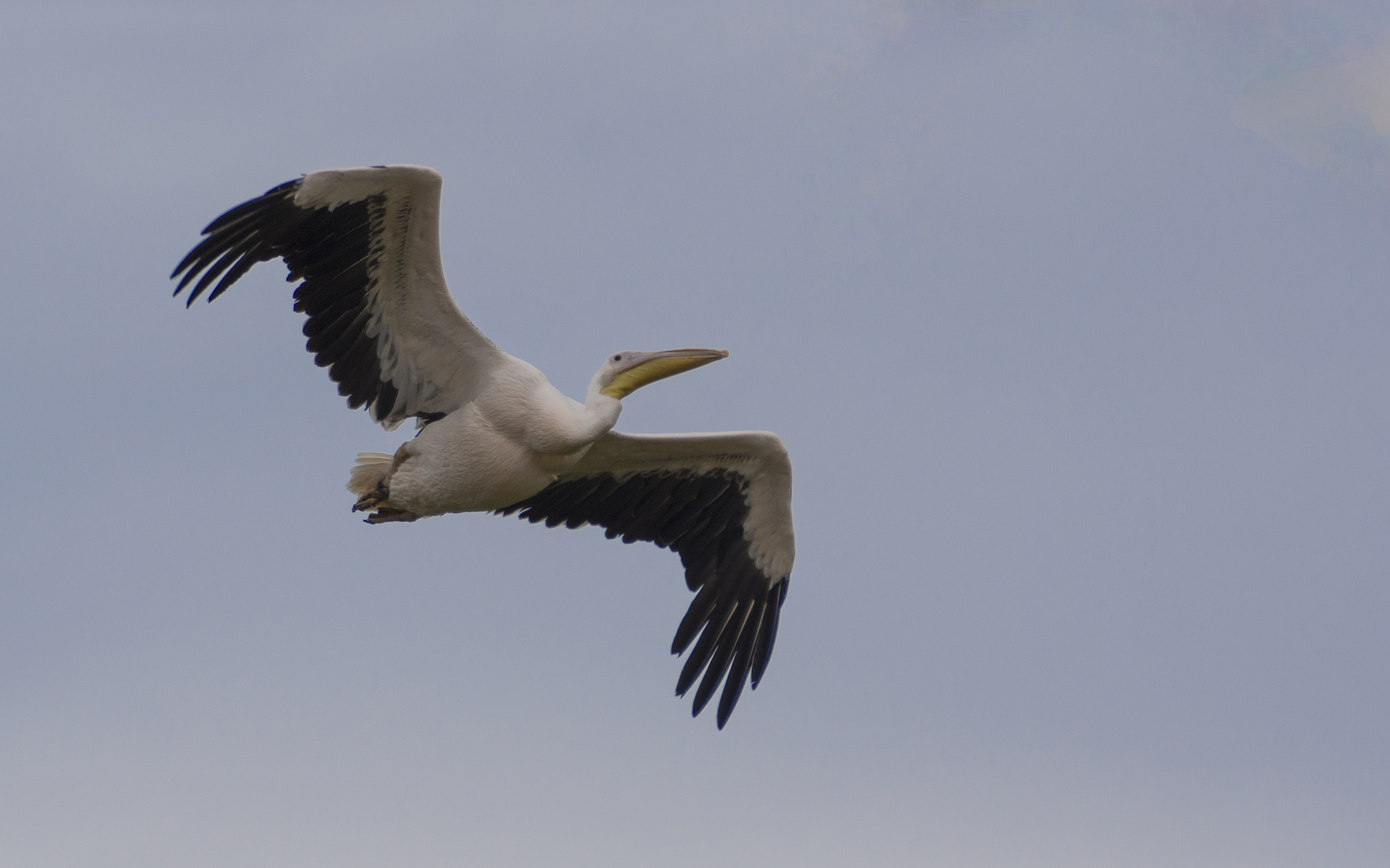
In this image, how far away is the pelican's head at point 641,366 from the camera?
11.2 meters

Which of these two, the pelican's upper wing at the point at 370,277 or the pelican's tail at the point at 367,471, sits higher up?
the pelican's upper wing at the point at 370,277

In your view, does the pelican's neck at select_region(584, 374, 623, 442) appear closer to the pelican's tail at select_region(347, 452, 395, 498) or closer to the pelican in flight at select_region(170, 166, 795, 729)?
the pelican in flight at select_region(170, 166, 795, 729)

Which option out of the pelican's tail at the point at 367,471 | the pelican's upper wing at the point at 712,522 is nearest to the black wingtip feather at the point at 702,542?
the pelican's upper wing at the point at 712,522

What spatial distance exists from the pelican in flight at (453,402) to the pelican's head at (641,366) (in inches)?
0.5

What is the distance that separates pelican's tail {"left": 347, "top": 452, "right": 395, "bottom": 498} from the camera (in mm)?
11594

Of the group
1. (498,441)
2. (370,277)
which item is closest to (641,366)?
(498,441)

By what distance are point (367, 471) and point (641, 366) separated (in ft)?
7.31

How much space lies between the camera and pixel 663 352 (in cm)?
1135

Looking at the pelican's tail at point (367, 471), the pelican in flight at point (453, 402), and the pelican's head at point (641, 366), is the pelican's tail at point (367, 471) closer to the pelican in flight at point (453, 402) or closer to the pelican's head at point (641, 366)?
the pelican in flight at point (453, 402)

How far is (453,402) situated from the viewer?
449 inches

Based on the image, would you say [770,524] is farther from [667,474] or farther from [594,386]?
[594,386]

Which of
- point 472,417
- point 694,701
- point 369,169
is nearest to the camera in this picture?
point 369,169

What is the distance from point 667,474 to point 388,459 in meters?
2.26

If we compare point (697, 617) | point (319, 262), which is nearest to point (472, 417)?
point (319, 262)
